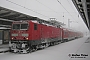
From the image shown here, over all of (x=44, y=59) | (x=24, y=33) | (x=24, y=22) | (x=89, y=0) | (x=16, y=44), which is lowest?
(x=44, y=59)

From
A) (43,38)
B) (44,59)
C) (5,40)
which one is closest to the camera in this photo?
(44,59)

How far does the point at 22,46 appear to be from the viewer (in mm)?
12852

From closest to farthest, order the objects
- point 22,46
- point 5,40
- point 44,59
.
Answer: point 44,59 < point 22,46 < point 5,40

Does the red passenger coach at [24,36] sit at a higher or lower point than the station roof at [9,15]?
lower

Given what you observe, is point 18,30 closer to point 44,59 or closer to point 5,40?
point 44,59

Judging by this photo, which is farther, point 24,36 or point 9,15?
point 9,15

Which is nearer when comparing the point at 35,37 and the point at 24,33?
the point at 24,33

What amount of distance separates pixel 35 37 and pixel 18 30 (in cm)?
185

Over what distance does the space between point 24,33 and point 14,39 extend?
114 centimetres

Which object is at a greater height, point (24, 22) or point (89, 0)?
point (89, 0)

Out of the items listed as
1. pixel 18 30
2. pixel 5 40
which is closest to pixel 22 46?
pixel 18 30

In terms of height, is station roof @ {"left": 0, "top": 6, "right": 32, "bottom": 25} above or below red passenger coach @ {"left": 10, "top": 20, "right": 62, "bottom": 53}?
above

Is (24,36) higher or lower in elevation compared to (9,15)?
lower

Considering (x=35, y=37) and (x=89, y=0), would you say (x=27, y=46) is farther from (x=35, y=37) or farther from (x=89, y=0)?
(x=89, y=0)
